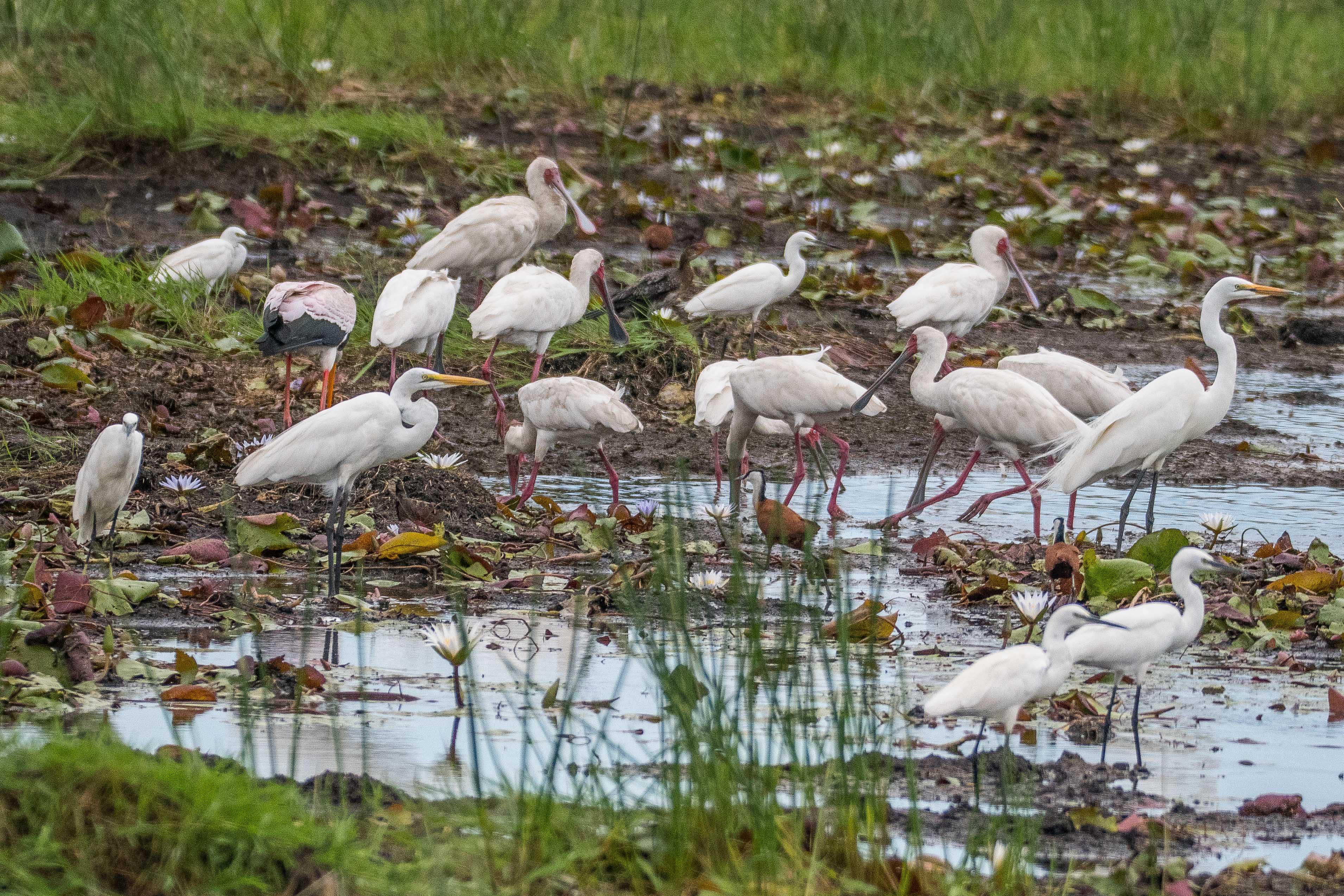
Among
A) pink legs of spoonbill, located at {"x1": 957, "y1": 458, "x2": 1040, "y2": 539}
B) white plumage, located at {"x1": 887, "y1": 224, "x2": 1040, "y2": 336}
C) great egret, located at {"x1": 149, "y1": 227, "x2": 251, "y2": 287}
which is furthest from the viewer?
great egret, located at {"x1": 149, "y1": 227, "x2": 251, "y2": 287}

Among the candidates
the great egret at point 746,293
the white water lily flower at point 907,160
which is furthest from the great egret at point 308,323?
the white water lily flower at point 907,160

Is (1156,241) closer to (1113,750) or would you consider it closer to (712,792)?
(1113,750)

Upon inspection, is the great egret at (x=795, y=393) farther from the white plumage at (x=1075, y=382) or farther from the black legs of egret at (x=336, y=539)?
the black legs of egret at (x=336, y=539)

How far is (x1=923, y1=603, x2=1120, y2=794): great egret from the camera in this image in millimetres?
3709

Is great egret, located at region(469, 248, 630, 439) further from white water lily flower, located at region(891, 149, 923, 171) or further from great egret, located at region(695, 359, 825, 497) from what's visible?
white water lily flower, located at region(891, 149, 923, 171)

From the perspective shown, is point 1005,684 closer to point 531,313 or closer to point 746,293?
point 531,313

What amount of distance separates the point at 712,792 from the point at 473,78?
1117 centimetres

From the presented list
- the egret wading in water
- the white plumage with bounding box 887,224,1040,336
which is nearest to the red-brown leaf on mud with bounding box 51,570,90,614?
the egret wading in water

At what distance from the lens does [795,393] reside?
7285 mm

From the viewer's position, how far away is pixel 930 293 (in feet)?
27.9

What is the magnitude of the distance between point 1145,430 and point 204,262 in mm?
4790

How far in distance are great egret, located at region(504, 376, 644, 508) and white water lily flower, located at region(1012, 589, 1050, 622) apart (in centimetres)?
244

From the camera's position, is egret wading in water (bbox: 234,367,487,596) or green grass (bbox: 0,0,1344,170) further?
green grass (bbox: 0,0,1344,170)

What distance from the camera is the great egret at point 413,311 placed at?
25.4ft
